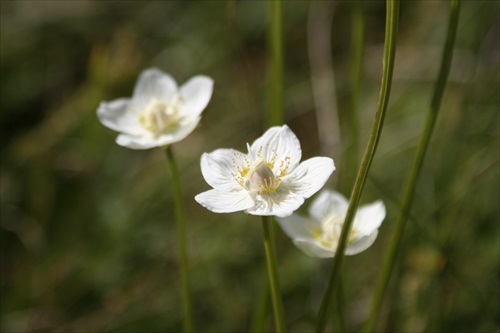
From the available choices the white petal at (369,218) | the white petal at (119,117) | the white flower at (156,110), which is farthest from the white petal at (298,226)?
the white petal at (119,117)

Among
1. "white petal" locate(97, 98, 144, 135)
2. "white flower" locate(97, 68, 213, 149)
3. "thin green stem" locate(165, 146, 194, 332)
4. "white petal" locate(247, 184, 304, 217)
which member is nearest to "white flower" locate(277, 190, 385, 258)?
"white petal" locate(247, 184, 304, 217)

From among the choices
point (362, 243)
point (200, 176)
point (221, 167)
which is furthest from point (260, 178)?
point (200, 176)

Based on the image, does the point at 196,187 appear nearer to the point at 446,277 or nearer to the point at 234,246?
the point at 234,246

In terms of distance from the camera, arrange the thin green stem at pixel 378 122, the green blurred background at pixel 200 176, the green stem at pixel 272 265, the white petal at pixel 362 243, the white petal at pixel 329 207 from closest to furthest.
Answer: the thin green stem at pixel 378 122, the green stem at pixel 272 265, the white petal at pixel 362 243, the white petal at pixel 329 207, the green blurred background at pixel 200 176

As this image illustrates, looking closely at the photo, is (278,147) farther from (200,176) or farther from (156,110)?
(200,176)

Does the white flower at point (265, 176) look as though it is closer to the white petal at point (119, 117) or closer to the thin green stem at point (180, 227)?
the thin green stem at point (180, 227)
